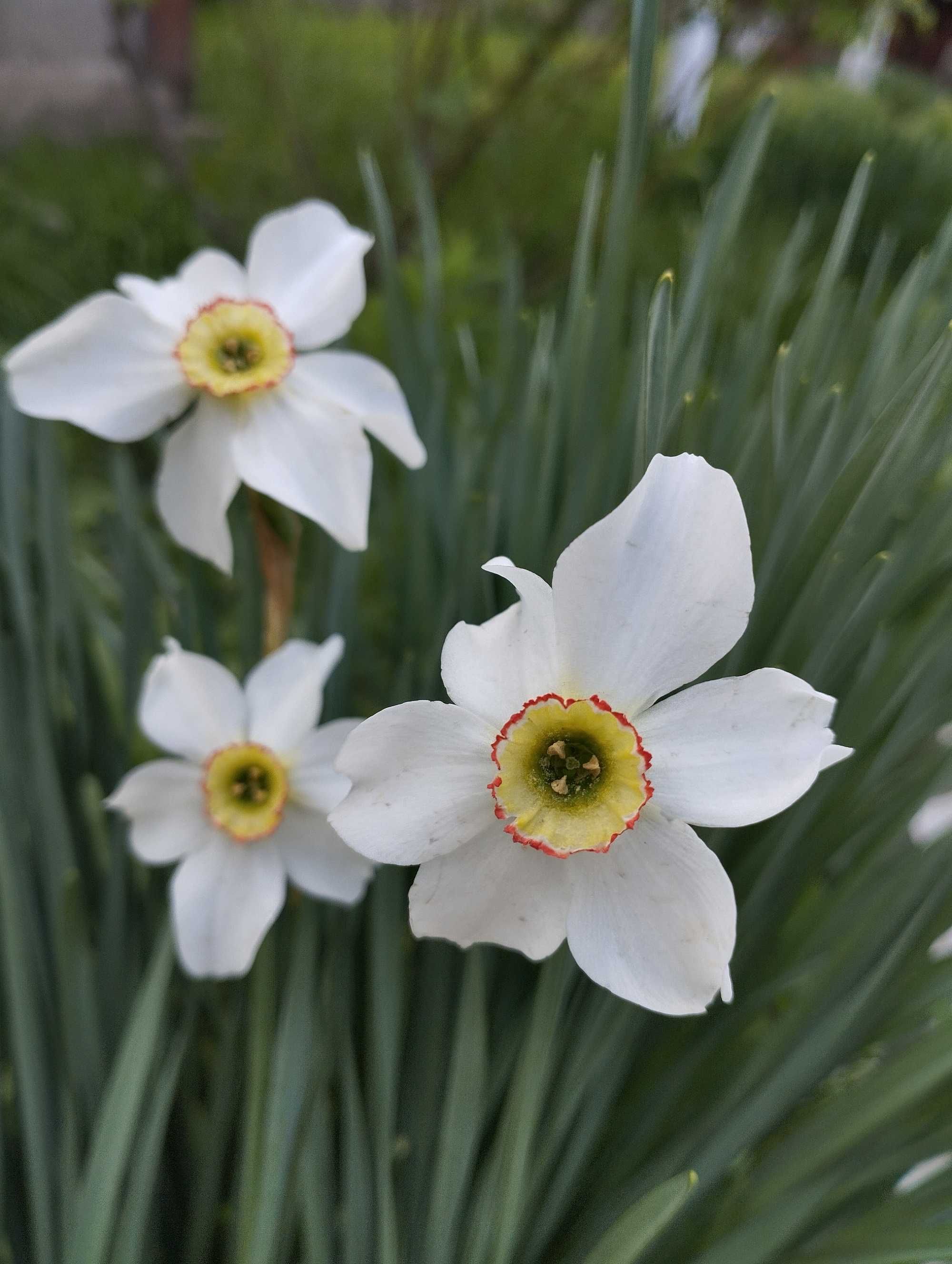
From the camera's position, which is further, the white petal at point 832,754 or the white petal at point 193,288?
the white petal at point 193,288

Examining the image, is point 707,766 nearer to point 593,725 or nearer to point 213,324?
point 593,725

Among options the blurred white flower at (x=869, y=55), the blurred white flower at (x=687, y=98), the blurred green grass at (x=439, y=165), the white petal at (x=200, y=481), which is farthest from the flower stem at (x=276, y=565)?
the blurred white flower at (x=869, y=55)

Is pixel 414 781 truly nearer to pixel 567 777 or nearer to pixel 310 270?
pixel 567 777

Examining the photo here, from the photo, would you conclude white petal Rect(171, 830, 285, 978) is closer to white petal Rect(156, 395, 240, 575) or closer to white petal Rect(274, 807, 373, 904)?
white petal Rect(274, 807, 373, 904)

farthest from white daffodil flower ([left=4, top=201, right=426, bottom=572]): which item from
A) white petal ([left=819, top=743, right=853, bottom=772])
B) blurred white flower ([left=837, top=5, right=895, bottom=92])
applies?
blurred white flower ([left=837, top=5, right=895, bottom=92])

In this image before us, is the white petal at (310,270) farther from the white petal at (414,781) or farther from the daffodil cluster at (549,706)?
the white petal at (414,781)

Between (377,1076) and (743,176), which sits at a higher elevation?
(743,176)

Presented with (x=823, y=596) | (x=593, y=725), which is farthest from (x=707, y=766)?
(x=823, y=596)
